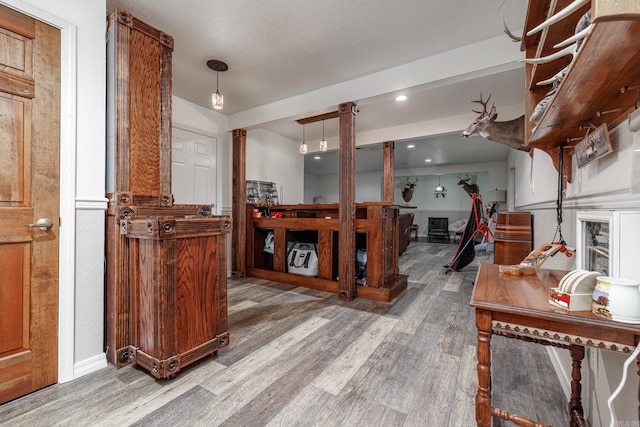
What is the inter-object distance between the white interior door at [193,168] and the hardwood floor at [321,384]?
2.16 m

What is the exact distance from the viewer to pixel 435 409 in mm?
1428

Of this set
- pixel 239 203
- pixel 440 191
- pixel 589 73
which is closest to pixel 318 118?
pixel 239 203

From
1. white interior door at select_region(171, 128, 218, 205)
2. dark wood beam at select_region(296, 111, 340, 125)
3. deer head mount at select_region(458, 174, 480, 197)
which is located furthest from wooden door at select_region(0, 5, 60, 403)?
deer head mount at select_region(458, 174, 480, 197)

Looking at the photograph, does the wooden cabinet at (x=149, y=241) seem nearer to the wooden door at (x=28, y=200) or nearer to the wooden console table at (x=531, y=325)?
the wooden door at (x=28, y=200)

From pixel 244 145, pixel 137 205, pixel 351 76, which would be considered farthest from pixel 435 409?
pixel 244 145

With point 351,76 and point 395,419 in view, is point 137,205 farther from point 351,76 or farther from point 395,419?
point 351,76

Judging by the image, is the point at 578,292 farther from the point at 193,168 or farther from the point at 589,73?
the point at 193,168

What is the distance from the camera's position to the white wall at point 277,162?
15.8ft

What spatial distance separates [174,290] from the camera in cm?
167

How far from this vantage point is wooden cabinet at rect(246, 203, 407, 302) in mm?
3195

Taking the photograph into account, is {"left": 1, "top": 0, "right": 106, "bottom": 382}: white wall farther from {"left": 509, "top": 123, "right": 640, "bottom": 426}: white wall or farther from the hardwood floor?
{"left": 509, "top": 123, "right": 640, "bottom": 426}: white wall

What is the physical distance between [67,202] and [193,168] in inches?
95.0

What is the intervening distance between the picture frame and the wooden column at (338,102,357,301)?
2.14 m

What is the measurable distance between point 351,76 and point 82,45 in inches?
94.0
